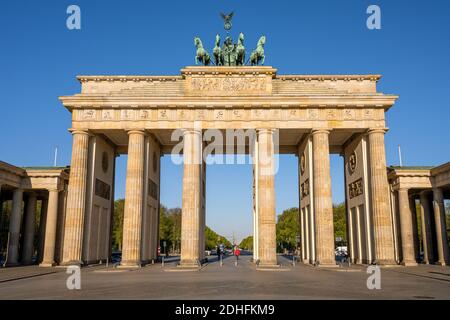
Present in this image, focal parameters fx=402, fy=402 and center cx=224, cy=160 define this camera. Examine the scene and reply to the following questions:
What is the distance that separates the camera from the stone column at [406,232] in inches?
1407

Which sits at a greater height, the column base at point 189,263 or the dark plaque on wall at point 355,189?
the dark plaque on wall at point 355,189

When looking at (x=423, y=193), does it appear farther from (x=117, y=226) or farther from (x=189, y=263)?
(x=117, y=226)

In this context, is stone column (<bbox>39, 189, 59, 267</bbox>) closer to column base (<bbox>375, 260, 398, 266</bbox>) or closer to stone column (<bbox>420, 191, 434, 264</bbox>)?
column base (<bbox>375, 260, 398, 266</bbox>)

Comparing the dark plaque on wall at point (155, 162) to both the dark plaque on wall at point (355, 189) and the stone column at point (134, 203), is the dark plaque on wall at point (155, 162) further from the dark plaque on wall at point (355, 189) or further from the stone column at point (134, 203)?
the dark plaque on wall at point (355, 189)

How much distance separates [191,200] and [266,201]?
6.26m

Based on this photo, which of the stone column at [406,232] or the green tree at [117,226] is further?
the green tree at [117,226]

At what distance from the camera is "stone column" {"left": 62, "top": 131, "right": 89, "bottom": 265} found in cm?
3291

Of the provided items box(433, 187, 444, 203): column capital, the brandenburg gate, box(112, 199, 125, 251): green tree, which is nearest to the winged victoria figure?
the brandenburg gate

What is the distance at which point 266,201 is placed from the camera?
3353 cm

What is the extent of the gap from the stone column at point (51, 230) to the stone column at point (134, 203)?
8.17 m

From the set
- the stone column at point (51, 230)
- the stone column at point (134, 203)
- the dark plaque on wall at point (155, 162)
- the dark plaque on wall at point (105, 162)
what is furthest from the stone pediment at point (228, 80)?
the stone column at point (51, 230)

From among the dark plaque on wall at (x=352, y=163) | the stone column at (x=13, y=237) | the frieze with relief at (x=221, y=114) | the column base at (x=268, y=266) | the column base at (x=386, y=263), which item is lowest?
the column base at (x=268, y=266)
